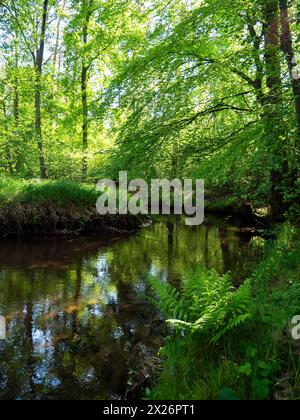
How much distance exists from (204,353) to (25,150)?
48.5 feet

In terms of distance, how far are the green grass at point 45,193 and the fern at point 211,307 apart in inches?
330

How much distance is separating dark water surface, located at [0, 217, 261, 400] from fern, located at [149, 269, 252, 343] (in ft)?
3.28

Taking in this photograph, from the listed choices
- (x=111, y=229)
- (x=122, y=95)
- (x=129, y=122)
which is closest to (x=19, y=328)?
(x=129, y=122)

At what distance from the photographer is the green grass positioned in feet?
37.0

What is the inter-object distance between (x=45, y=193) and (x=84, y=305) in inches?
257

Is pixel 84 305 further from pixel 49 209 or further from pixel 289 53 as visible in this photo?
pixel 49 209

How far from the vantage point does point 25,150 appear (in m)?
16.2

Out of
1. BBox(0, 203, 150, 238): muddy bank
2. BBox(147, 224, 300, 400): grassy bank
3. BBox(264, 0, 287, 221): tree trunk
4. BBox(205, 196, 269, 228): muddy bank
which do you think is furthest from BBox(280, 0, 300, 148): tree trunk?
BBox(205, 196, 269, 228): muddy bank

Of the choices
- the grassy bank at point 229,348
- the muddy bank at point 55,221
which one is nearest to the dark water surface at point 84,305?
the muddy bank at point 55,221

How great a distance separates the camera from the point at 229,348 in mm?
3145

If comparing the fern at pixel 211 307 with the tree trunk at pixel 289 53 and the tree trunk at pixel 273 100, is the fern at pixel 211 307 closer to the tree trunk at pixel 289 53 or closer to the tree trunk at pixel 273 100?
the tree trunk at pixel 273 100

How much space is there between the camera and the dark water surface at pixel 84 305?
13.0 feet

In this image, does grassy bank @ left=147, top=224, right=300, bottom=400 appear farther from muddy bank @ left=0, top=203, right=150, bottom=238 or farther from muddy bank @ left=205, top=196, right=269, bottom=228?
muddy bank @ left=205, top=196, right=269, bottom=228

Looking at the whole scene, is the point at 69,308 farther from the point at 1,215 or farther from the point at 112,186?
the point at 112,186
